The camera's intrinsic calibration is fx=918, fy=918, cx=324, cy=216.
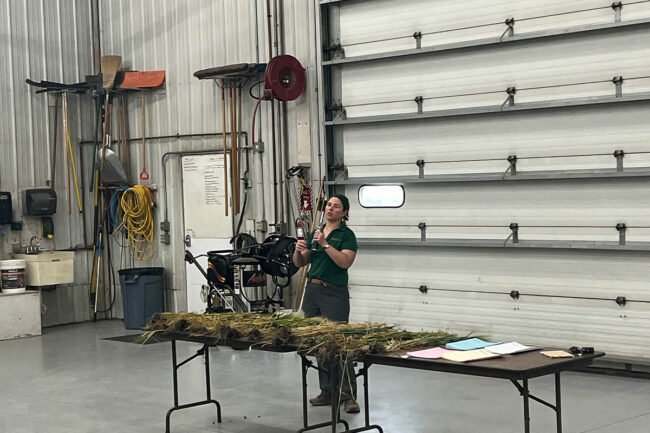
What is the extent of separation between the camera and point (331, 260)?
6285mm

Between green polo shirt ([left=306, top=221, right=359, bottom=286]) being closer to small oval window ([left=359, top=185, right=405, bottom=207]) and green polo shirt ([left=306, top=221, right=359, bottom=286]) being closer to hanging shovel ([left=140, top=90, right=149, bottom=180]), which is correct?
small oval window ([left=359, top=185, right=405, bottom=207])

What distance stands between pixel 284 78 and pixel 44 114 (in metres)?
3.49

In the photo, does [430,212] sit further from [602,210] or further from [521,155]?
[602,210]

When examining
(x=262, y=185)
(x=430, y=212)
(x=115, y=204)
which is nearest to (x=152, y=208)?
(x=115, y=204)

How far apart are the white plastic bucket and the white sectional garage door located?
3886 millimetres

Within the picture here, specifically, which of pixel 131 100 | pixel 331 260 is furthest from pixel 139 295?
pixel 331 260

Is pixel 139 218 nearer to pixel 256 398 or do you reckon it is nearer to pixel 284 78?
pixel 284 78

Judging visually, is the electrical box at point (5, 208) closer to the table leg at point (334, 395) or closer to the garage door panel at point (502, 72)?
the garage door panel at point (502, 72)

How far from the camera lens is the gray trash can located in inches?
423

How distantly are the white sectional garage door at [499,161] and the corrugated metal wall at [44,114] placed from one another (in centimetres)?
391

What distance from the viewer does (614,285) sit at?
744 centimetres

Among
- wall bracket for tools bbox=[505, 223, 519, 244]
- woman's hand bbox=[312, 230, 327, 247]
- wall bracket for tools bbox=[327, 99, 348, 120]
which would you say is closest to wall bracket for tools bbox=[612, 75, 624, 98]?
wall bracket for tools bbox=[505, 223, 519, 244]

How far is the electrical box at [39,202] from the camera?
1081 centimetres

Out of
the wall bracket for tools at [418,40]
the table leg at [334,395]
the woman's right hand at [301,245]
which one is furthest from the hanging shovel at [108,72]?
the table leg at [334,395]
